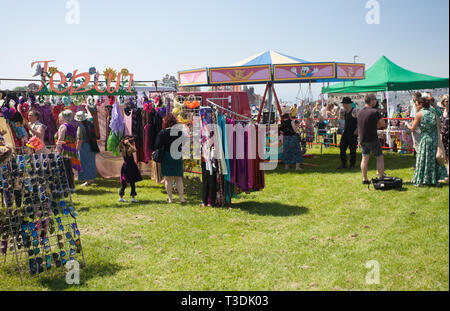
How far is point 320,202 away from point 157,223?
292 cm

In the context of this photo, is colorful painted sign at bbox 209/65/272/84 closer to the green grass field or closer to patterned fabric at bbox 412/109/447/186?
the green grass field

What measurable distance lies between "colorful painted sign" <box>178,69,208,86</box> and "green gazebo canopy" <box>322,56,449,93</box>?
6596 mm

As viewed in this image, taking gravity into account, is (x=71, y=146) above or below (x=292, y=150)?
above

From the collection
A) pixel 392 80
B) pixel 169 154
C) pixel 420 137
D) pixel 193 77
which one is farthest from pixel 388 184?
pixel 392 80

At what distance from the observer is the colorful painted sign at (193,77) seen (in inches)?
455

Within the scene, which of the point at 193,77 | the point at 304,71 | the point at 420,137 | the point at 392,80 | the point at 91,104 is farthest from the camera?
the point at 392,80

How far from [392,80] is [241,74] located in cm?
633

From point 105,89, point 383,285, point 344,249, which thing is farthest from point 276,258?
point 105,89

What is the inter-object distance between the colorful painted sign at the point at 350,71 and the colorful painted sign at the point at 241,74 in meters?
2.06

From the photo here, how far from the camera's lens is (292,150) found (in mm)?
10562

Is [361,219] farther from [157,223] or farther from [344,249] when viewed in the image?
[157,223]

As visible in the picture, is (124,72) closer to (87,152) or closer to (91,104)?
(91,104)

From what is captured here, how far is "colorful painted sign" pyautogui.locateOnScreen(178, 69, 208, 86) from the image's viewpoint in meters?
11.5

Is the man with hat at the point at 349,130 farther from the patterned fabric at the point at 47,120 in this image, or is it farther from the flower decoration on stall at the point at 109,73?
the patterned fabric at the point at 47,120
